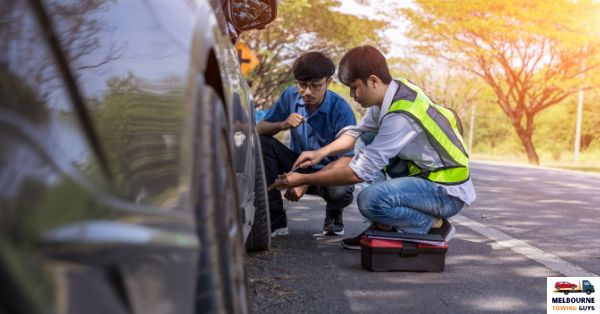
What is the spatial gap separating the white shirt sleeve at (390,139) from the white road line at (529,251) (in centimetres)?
104

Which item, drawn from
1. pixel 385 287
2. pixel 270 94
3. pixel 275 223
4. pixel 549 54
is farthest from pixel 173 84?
pixel 549 54

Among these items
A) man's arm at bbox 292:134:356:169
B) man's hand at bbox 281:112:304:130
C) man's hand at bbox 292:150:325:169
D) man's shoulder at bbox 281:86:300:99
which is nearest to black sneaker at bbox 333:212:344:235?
man's arm at bbox 292:134:356:169

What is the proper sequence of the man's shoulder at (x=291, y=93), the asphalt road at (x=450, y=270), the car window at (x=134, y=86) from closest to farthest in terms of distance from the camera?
the car window at (x=134, y=86), the asphalt road at (x=450, y=270), the man's shoulder at (x=291, y=93)

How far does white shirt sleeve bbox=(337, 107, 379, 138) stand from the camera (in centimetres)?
434

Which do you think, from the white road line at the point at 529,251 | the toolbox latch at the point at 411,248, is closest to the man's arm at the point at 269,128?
the toolbox latch at the point at 411,248

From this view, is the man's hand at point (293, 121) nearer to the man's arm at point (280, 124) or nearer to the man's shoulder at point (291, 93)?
the man's arm at point (280, 124)

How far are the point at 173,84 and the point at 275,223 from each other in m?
3.48

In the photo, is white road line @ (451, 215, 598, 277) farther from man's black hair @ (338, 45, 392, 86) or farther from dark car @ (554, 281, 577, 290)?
man's black hair @ (338, 45, 392, 86)

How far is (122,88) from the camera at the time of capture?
1188mm

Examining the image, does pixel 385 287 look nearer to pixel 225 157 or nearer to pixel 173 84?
pixel 225 157

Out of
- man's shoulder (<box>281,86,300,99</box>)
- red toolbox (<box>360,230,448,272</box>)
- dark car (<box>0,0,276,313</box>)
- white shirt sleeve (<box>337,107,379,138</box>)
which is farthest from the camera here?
man's shoulder (<box>281,86,300,99</box>)

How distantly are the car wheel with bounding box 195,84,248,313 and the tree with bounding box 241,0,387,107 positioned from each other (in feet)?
65.7

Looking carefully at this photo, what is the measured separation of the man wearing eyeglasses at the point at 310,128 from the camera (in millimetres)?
4676

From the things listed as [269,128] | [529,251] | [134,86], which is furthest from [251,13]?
[134,86]
